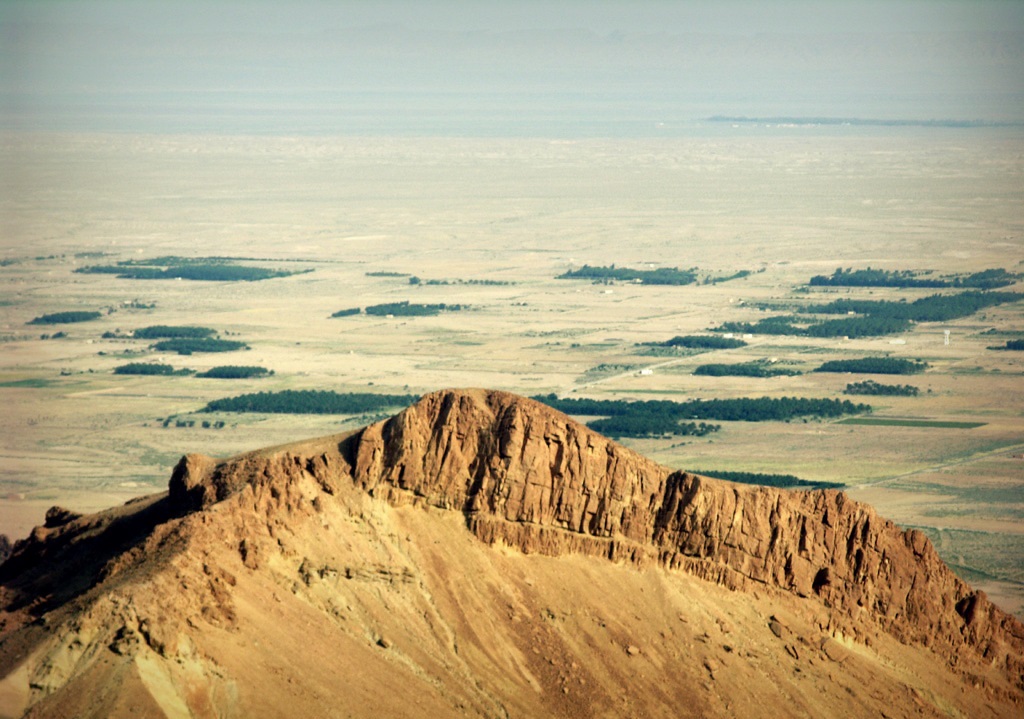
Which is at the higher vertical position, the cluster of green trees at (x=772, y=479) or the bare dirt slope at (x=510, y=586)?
Result: the bare dirt slope at (x=510, y=586)

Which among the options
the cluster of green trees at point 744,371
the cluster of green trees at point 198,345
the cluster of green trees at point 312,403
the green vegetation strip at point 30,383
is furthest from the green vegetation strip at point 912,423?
the green vegetation strip at point 30,383

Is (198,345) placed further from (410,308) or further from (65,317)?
(410,308)

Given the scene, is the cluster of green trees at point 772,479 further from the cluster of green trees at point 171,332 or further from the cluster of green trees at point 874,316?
the cluster of green trees at point 171,332

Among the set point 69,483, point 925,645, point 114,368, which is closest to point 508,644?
point 925,645

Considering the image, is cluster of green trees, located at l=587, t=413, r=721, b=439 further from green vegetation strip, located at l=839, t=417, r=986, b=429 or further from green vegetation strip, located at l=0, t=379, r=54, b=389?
green vegetation strip, located at l=0, t=379, r=54, b=389

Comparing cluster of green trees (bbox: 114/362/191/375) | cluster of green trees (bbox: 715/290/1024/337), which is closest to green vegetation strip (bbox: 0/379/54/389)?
cluster of green trees (bbox: 114/362/191/375)

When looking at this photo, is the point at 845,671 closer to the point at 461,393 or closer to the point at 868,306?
the point at 461,393

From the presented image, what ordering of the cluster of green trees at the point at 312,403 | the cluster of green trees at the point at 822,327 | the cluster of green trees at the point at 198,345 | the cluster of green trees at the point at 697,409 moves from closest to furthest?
the cluster of green trees at the point at 697,409, the cluster of green trees at the point at 312,403, the cluster of green trees at the point at 198,345, the cluster of green trees at the point at 822,327
